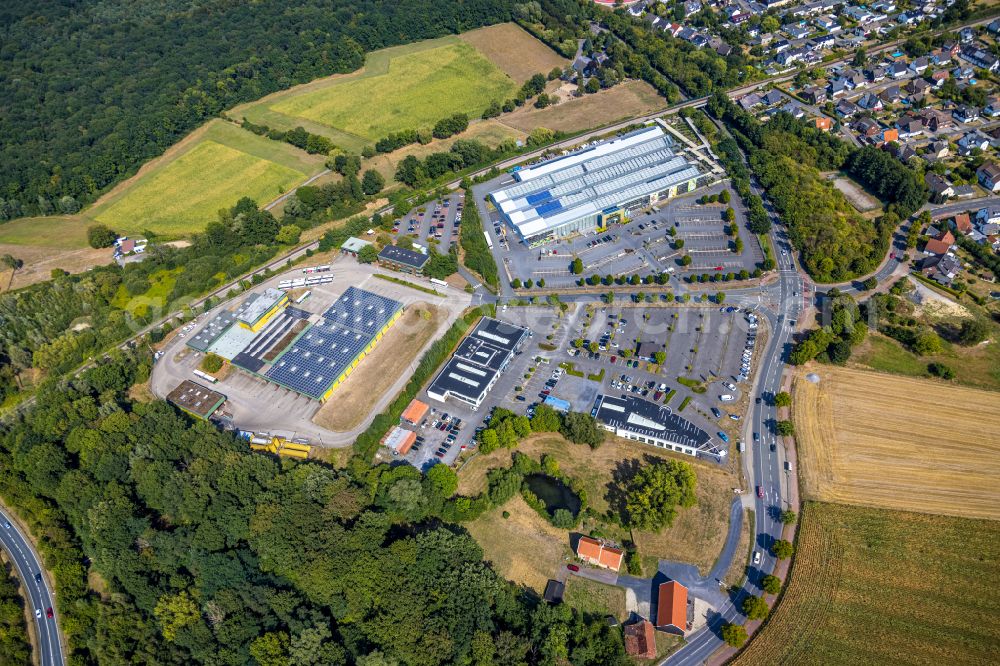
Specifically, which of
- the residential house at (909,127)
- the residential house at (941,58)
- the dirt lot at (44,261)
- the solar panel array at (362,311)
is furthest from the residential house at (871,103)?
the dirt lot at (44,261)

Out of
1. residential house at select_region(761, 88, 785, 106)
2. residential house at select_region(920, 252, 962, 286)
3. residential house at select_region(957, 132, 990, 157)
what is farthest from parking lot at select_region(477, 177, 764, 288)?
residential house at select_region(957, 132, 990, 157)

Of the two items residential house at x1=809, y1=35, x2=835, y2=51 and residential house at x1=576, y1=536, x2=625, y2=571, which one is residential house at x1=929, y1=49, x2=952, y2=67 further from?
residential house at x1=576, y1=536, x2=625, y2=571

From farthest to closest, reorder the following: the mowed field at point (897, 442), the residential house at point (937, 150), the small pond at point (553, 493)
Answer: the residential house at point (937, 150)
the small pond at point (553, 493)
the mowed field at point (897, 442)

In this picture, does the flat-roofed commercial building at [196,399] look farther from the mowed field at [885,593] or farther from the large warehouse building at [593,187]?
the mowed field at [885,593]

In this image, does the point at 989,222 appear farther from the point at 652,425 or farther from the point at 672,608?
the point at 672,608

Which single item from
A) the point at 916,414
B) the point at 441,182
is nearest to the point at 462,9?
the point at 441,182
